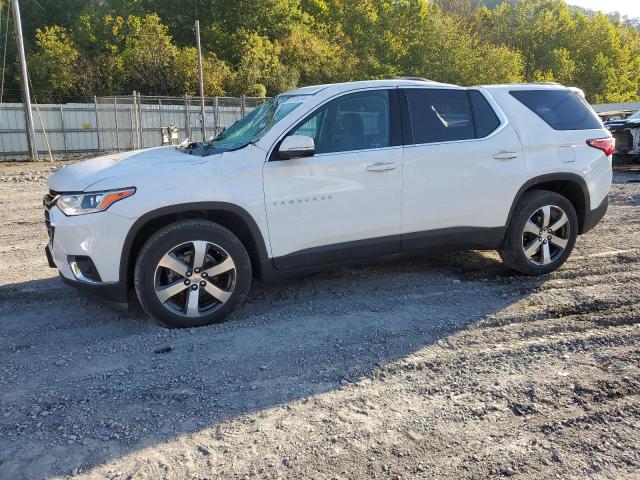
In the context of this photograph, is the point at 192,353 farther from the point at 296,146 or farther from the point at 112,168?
the point at 296,146

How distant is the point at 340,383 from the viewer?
11.8ft

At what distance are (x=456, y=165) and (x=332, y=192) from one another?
1215mm

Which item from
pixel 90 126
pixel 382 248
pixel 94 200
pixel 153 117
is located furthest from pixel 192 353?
pixel 90 126

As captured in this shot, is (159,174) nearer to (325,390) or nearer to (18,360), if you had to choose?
(18,360)

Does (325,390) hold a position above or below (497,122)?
below

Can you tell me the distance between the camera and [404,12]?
5016 cm

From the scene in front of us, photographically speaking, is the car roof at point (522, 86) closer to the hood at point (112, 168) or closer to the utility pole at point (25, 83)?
the hood at point (112, 168)

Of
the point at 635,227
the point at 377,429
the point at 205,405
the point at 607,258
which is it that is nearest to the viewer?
the point at 377,429

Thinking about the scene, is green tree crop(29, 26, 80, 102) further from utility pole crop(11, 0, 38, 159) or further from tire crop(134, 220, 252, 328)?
tire crop(134, 220, 252, 328)

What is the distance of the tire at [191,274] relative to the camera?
4.29 m

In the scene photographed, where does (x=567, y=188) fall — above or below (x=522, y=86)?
below

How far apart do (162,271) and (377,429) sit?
2118 mm

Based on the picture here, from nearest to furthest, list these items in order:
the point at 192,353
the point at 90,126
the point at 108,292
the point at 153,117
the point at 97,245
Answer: the point at 192,353 → the point at 97,245 → the point at 108,292 → the point at 90,126 → the point at 153,117

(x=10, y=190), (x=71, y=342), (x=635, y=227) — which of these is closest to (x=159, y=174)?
(x=71, y=342)
